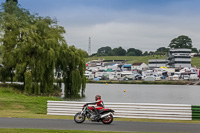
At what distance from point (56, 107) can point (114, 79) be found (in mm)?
118776

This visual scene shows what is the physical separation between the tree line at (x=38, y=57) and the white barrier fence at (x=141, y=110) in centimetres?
2458

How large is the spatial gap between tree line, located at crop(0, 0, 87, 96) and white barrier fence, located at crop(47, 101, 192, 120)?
2458cm

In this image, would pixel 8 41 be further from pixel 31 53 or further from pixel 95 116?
pixel 95 116

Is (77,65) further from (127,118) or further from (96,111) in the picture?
(96,111)

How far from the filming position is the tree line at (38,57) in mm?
47688

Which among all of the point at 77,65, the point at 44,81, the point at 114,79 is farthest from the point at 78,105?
the point at 114,79

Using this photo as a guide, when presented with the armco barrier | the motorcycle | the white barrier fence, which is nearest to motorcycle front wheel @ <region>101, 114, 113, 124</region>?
the motorcycle

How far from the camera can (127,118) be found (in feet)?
72.0

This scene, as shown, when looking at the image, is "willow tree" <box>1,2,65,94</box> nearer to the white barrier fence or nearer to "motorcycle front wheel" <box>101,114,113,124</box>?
the white barrier fence

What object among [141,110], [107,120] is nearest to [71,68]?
[141,110]

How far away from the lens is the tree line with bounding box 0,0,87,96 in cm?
4769

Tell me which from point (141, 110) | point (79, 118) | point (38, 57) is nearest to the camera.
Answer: point (79, 118)

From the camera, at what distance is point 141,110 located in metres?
21.8

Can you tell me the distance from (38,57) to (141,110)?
28632 millimetres
